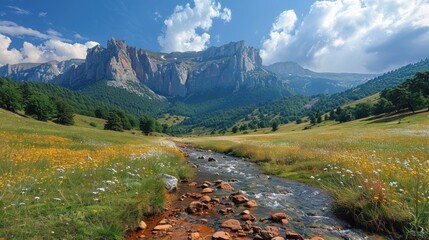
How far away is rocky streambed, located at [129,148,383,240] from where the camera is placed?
10.2 m

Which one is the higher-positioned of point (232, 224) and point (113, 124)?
point (113, 124)

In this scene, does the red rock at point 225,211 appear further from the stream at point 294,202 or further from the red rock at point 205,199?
the red rock at point 205,199

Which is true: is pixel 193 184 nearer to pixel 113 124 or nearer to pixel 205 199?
pixel 205 199

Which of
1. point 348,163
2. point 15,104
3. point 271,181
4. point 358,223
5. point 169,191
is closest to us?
point 358,223

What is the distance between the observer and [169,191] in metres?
16.5

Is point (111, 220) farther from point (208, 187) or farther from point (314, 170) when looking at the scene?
point (314, 170)

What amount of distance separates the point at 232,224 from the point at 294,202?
524 cm

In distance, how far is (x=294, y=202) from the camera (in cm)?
1477

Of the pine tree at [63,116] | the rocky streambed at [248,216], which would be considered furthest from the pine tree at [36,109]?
the rocky streambed at [248,216]

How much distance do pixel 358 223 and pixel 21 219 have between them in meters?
12.1

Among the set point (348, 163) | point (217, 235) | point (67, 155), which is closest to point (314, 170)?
point (348, 163)

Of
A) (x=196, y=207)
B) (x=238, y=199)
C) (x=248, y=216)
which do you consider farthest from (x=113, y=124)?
(x=248, y=216)

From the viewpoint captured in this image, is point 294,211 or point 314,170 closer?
point 294,211

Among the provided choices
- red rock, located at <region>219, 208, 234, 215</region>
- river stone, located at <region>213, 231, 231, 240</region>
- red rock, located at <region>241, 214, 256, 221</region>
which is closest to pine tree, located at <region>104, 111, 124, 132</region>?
red rock, located at <region>219, 208, 234, 215</region>
